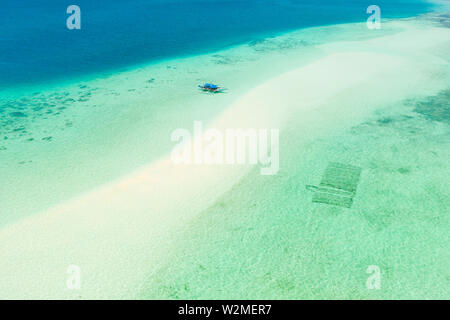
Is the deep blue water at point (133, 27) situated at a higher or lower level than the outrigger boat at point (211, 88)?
higher

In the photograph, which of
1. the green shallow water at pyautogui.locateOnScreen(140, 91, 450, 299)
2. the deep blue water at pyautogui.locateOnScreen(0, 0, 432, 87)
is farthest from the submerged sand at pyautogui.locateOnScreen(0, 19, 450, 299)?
the deep blue water at pyautogui.locateOnScreen(0, 0, 432, 87)

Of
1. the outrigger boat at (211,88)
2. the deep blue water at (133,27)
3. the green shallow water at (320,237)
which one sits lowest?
the green shallow water at (320,237)

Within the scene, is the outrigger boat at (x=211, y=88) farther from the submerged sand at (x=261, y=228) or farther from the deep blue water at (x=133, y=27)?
the deep blue water at (x=133, y=27)

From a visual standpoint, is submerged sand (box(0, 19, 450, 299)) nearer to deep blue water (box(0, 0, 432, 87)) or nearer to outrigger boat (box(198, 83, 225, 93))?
outrigger boat (box(198, 83, 225, 93))

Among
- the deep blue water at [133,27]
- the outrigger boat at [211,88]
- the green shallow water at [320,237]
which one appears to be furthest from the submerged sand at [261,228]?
the deep blue water at [133,27]

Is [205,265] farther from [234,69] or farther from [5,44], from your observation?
[5,44]

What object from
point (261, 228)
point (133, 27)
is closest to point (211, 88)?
point (261, 228)
